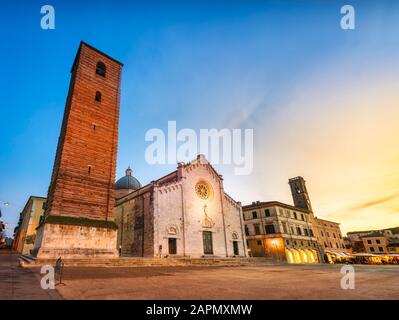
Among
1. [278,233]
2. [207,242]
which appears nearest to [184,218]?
[207,242]

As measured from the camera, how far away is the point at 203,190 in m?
32.2

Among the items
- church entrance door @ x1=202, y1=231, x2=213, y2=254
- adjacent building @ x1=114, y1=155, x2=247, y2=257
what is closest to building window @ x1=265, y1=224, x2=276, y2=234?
adjacent building @ x1=114, y1=155, x2=247, y2=257

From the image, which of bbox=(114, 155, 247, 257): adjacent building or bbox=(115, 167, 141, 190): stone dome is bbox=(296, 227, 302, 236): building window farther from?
bbox=(115, 167, 141, 190): stone dome

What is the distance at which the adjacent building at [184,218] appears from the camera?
84.9ft

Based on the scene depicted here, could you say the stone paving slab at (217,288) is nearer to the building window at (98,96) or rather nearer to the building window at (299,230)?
the building window at (98,96)

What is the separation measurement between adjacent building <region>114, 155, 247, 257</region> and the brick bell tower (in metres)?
6.43

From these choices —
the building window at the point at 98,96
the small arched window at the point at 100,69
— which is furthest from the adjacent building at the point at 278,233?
the small arched window at the point at 100,69

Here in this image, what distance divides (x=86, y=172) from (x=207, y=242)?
17.4 metres

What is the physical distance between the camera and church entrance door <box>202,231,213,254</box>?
95.1ft

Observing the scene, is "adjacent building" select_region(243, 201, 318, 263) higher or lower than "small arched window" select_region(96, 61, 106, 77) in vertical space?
lower

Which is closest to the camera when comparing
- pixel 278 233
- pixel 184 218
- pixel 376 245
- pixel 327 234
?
pixel 184 218

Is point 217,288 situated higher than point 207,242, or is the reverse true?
point 207,242

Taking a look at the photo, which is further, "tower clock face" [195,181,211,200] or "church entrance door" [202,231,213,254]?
"tower clock face" [195,181,211,200]

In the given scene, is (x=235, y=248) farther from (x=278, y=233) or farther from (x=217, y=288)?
(x=217, y=288)
